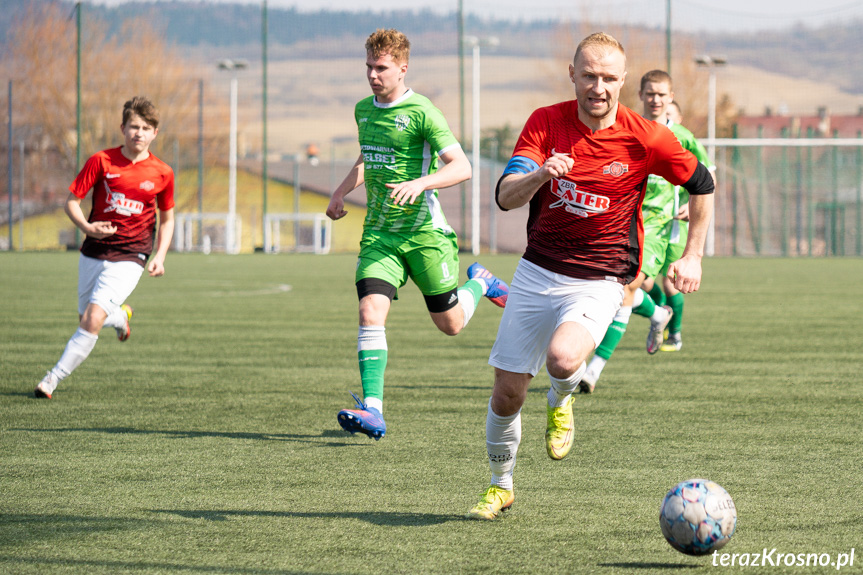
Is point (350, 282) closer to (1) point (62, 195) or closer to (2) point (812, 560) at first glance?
(2) point (812, 560)

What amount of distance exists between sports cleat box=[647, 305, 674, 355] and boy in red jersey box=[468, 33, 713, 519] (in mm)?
4494

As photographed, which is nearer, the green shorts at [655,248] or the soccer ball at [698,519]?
the soccer ball at [698,519]

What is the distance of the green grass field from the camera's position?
12.4ft

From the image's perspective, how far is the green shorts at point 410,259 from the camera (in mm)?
6188

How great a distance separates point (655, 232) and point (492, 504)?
177 inches

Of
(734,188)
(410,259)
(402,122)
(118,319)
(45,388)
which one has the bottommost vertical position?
(45,388)

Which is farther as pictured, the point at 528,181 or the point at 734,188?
the point at 734,188

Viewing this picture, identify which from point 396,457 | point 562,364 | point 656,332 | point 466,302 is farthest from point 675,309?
point 562,364

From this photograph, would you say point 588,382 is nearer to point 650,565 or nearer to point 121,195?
point 121,195

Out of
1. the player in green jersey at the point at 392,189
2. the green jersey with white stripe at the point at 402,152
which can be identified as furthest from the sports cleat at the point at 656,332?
the green jersey with white stripe at the point at 402,152

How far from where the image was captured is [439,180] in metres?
5.86

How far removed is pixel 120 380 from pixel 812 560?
5.87m

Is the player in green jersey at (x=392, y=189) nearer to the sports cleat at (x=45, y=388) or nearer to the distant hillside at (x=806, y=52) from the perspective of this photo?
the sports cleat at (x=45, y=388)

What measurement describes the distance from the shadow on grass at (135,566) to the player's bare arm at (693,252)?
5.93ft
